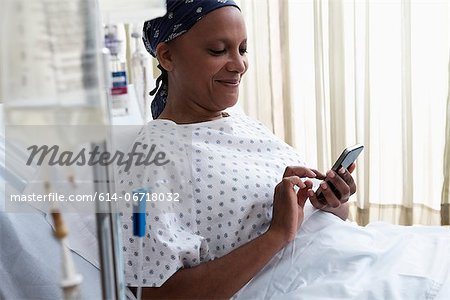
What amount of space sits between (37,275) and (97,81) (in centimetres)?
74

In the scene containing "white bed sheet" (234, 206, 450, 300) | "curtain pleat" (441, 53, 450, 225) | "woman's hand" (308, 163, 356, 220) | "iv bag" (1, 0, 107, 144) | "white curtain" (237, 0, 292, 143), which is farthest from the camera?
"white curtain" (237, 0, 292, 143)

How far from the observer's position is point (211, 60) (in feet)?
4.59

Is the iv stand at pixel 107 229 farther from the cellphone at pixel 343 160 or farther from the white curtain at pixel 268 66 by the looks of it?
the white curtain at pixel 268 66

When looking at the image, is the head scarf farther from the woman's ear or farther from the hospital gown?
the hospital gown

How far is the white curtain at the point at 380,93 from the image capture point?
2.48 metres

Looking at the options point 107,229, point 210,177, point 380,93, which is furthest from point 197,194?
point 380,93

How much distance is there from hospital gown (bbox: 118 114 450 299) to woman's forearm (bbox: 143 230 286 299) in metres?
0.03

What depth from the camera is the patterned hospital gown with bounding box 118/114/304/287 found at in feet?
3.81

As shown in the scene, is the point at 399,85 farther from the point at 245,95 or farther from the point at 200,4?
the point at 200,4

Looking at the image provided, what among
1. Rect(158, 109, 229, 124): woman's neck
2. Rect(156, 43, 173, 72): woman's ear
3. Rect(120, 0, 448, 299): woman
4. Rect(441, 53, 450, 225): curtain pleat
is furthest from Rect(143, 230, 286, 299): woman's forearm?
Rect(441, 53, 450, 225): curtain pleat

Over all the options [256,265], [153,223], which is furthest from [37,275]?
[256,265]

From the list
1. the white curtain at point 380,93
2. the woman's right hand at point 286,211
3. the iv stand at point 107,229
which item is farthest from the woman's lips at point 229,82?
the white curtain at point 380,93

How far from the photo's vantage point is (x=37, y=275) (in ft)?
3.94

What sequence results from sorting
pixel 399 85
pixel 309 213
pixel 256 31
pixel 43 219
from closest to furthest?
1. pixel 43 219
2. pixel 309 213
3. pixel 399 85
4. pixel 256 31
